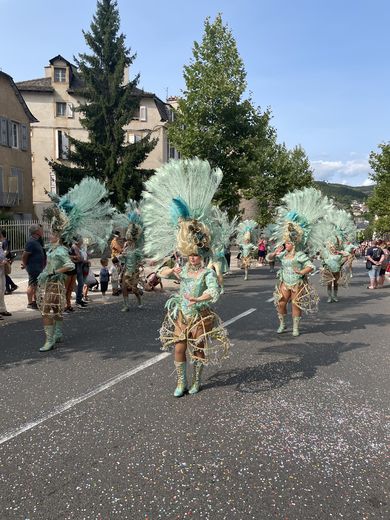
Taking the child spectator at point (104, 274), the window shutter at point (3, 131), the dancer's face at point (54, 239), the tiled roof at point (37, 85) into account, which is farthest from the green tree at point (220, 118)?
the tiled roof at point (37, 85)

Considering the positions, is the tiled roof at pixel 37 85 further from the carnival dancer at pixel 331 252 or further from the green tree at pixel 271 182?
the carnival dancer at pixel 331 252

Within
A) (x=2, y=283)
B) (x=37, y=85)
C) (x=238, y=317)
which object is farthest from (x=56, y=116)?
(x=238, y=317)

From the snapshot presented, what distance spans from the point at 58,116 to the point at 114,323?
32.3m

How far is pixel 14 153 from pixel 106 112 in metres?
6.41

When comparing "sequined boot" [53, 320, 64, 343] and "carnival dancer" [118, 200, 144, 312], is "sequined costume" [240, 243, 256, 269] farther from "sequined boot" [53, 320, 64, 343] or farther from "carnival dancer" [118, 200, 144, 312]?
"sequined boot" [53, 320, 64, 343]

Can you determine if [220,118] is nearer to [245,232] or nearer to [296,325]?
[245,232]

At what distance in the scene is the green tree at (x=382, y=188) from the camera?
117 ft

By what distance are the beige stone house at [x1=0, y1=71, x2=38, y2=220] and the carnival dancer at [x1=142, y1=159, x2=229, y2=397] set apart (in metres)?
22.7

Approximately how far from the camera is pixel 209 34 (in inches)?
822

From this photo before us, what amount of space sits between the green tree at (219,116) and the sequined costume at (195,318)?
1589 cm

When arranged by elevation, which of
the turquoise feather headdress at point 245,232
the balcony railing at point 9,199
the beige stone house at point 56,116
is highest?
the beige stone house at point 56,116

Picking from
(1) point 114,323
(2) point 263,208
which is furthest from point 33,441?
(2) point 263,208

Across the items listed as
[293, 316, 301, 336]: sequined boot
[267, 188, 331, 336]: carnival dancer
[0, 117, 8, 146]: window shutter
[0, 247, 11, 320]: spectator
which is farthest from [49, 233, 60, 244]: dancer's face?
[0, 117, 8, 146]: window shutter

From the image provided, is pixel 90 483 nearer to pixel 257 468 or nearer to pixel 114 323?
pixel 257 468
